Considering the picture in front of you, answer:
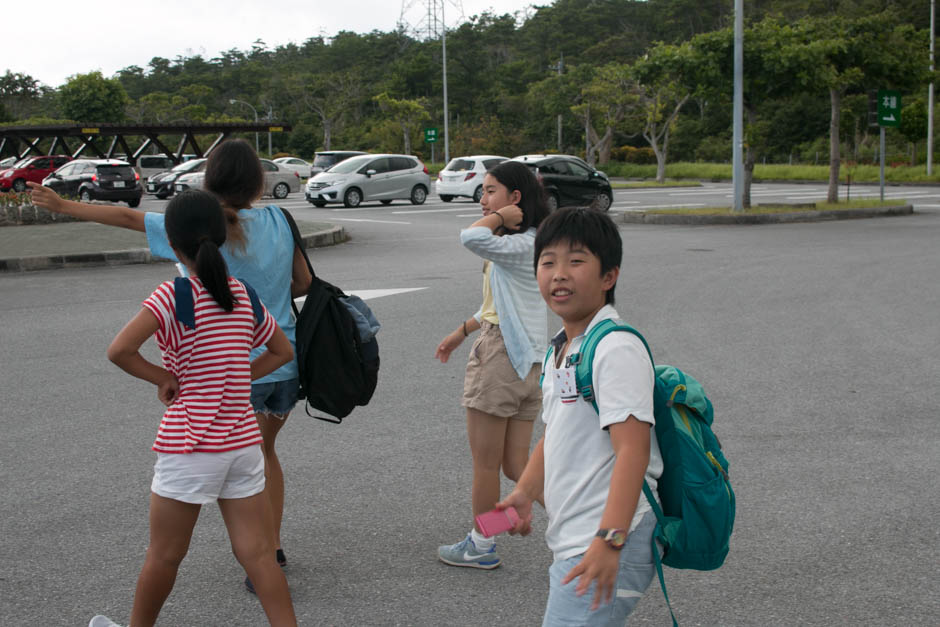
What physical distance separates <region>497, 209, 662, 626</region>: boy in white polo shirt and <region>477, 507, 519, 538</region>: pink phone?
0.07ft

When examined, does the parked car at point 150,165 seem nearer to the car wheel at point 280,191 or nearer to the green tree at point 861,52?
the car wheel at point 280,191

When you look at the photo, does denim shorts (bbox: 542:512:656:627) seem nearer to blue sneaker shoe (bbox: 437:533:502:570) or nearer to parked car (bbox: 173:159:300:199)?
blue sneaker shoe (bbox: 437:533:502:570)

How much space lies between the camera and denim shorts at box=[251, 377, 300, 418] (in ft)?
10.7

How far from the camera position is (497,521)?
7.25 feet

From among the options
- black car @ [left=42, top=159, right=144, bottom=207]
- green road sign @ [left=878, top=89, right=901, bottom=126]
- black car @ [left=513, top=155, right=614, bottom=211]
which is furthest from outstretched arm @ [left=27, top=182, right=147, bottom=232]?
black car @ [left=42, top=159, right=144, bottom=207]

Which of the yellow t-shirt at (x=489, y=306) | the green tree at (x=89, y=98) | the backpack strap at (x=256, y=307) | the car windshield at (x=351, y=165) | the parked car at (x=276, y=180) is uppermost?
the green tree at (x=89, y=98)

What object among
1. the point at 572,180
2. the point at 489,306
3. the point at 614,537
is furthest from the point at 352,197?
the point at 614,537

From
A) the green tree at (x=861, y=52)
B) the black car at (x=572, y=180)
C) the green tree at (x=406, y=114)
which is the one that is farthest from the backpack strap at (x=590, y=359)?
the green tree at (x=406, y=114)

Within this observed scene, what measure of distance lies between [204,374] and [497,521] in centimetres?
95

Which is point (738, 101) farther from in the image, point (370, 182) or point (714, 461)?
point (714, 461)

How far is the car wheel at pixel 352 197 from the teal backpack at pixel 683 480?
81.9 ft

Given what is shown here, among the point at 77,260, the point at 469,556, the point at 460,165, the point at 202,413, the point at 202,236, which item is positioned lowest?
the point at 469,556

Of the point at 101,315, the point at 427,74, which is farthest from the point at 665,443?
the point at 427,74

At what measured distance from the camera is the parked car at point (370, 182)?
87.0ft
